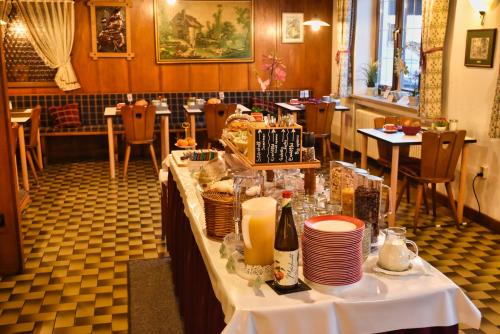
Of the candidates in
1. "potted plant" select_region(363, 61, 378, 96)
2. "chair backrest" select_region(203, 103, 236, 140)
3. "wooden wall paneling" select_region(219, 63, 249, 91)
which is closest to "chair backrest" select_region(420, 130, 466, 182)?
"chair backrest" select_region(203, 103, 236, 140)

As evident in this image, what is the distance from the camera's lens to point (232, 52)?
862 cm

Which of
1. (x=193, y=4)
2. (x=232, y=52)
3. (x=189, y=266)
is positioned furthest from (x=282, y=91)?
(x=189, y=266)

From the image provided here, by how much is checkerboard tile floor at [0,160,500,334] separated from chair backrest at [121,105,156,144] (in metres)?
0.60

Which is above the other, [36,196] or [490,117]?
[490,117]

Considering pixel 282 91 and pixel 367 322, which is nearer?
pixel 367 322

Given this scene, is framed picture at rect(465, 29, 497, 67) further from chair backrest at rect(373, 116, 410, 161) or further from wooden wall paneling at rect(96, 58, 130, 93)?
wooden wall paneling at rect(96, 58, 130, 93)

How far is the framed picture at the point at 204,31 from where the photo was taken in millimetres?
8273

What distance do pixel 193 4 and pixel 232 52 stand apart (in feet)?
3.06

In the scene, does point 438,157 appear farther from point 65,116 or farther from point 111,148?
point 65,116

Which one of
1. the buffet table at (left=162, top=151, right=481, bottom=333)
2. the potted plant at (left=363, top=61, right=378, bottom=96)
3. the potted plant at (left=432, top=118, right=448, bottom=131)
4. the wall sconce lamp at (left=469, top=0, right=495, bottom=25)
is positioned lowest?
the buffet table at (left=162, top=151, right=481, bottom=333)

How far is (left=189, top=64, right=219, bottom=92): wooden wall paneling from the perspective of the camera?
8.55m

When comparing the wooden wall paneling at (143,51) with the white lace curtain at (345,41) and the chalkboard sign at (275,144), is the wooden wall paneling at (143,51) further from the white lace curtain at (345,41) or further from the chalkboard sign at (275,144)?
the chalkboard sign at (275,144)

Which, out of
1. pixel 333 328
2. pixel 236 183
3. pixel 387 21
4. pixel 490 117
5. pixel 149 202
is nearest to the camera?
pixel 333 328

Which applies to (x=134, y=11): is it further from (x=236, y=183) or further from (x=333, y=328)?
(x=333, y=328)
